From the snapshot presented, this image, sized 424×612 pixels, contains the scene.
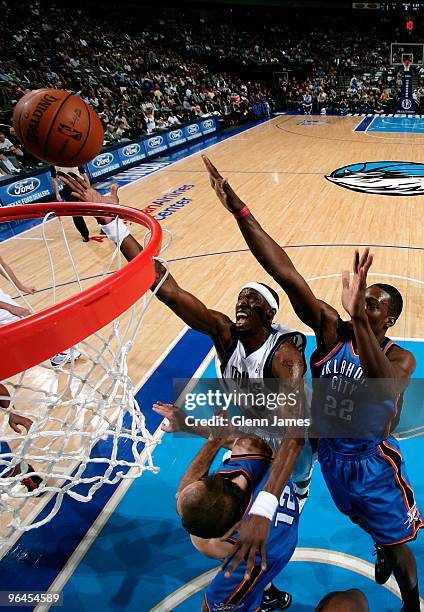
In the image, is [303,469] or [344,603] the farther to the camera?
[303,469]

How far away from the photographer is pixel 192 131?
1543cm

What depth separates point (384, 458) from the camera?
2.24 m

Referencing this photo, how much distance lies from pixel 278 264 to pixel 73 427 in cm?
132

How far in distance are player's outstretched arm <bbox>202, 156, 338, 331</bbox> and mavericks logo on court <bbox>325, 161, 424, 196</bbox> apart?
25.2 feet

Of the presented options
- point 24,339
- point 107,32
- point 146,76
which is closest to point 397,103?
point 146,76

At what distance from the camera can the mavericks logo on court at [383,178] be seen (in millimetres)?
9570

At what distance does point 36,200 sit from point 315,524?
791cm

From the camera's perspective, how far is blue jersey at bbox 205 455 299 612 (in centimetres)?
184

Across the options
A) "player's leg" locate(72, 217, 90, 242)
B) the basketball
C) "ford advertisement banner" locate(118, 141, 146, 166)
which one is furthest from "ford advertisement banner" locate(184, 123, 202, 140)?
the basketball

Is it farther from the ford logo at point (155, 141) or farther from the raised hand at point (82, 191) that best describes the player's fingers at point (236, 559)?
the ford logo at point (155, 141)

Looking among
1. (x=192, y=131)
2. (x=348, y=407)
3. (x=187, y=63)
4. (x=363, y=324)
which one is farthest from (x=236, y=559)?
(x=187, y=63)

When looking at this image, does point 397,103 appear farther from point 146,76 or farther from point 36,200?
point 36,200

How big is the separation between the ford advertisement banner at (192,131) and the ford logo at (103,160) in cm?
417

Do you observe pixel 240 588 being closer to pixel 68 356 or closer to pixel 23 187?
pixel 68 356
